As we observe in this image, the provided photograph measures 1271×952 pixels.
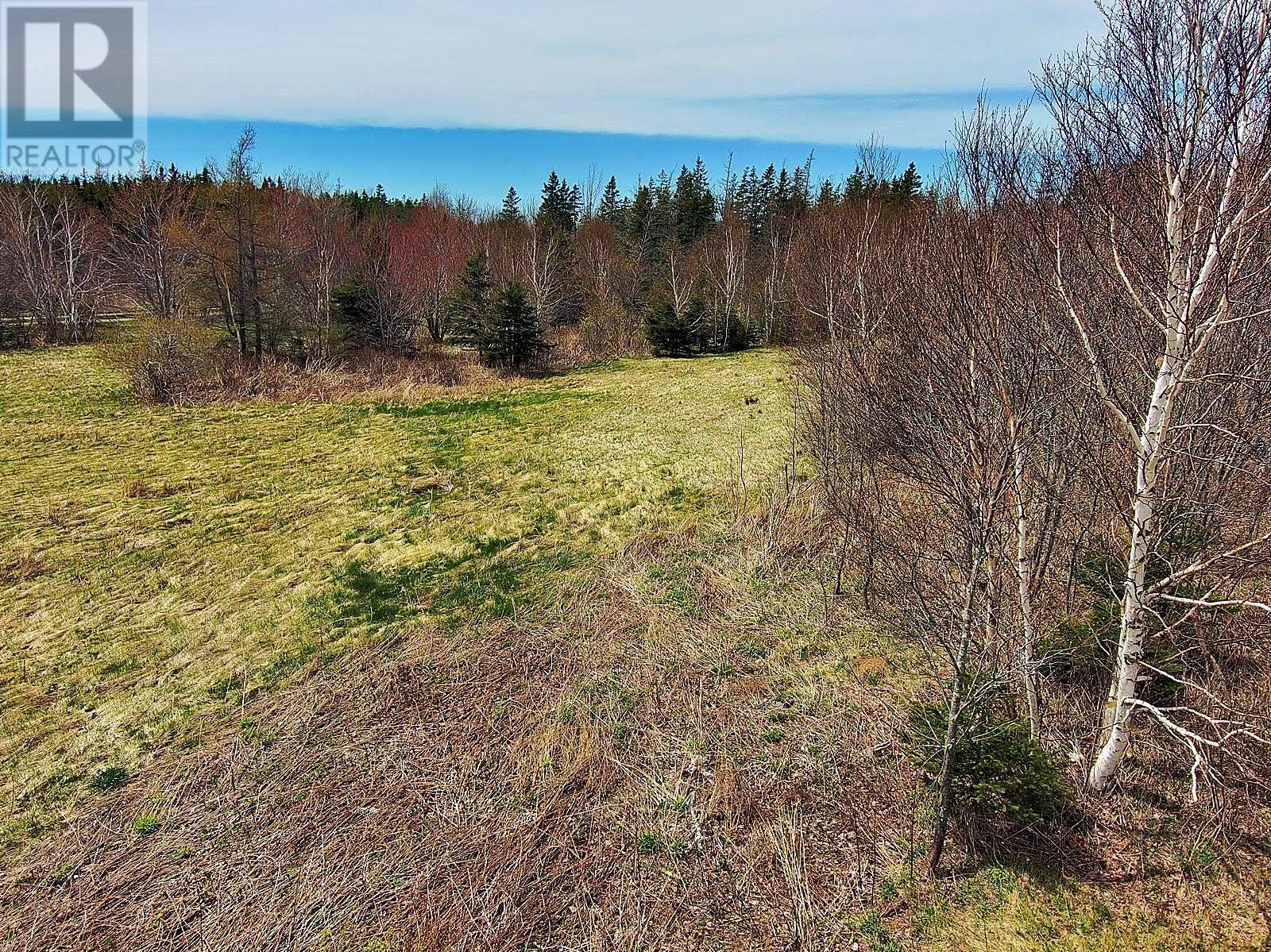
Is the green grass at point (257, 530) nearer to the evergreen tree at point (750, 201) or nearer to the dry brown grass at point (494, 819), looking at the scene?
the dry brown grass at point (494, 819)

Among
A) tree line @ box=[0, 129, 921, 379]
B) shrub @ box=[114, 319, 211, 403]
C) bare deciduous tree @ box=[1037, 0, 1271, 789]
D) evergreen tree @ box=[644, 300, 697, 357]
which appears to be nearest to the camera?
bare deciduous tree @ box=[1037, 0, 1271, 789]

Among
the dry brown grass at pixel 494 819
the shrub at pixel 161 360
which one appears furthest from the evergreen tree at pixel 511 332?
the dry brown grass at pixel 494 819

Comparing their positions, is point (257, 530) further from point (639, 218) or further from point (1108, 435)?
point (639, 218)

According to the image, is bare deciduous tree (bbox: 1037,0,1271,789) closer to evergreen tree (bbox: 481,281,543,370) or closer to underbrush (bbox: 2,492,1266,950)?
underbrush (bbox: 2,492,1266,950)

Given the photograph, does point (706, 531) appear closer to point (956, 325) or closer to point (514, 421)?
point (956, 325)

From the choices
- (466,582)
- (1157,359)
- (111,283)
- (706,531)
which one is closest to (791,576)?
(706,531)

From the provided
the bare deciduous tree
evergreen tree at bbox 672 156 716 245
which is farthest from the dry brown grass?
evergreen tree at bbox 672 156 716 245
